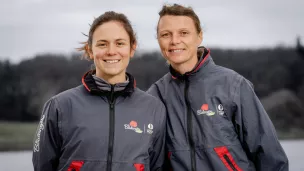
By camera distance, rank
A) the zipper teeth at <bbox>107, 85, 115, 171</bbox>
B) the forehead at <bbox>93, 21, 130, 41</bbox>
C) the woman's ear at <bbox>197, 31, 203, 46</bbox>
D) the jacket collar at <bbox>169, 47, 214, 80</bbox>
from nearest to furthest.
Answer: the zipper teeth at <bbox>107, 85, 115, 171</bbox>
the forehead at <bbox>93, 21, 130, 41</bbox>
the jacket collar at <bbox>169, 47, 214, 80</bbox>
the woman's ear at <bbox>197, 31, 203, 46</bbox>

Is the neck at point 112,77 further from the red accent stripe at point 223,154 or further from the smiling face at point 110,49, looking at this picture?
the red accent stripe at point 223,154

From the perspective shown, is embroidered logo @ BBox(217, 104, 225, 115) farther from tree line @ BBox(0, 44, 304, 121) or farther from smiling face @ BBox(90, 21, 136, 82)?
tree line @ BBox(0, 44, 304, 121)

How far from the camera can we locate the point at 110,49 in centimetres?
372

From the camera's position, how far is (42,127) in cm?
368

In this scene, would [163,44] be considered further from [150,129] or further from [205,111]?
[150,129]

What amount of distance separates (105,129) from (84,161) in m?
0.30

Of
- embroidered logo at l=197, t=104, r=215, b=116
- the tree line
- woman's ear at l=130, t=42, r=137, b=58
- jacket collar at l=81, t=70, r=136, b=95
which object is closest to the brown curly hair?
woman's ear at l=130, t=42, r=137, b=58

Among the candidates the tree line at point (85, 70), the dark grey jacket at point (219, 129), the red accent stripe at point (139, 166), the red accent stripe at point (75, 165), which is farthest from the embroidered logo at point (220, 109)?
the tree line at point (85, 70)

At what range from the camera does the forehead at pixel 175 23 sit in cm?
418

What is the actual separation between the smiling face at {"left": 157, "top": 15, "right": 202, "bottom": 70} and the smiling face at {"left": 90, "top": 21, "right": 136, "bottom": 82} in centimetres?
51

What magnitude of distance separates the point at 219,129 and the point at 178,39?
3.04ft

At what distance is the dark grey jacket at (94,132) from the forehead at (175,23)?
746mm

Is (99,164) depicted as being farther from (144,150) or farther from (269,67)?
(269,67)

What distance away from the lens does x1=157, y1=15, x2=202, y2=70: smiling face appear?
4148 millimetres
